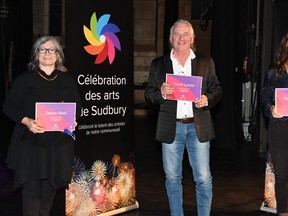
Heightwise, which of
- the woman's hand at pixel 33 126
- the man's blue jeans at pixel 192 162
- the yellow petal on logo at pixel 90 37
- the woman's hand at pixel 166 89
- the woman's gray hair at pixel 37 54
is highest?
the yellow petal on logo at pixel 90 37

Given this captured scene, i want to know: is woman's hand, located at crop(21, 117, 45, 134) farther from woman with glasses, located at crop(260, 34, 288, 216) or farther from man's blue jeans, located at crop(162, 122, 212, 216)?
woman with glasses, located at crop(260, 34, 288, 216)

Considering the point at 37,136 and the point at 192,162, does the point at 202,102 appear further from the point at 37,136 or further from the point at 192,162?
the point at 37,136

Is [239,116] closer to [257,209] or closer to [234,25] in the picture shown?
[234,25]

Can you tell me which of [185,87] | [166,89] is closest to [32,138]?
[166,89]

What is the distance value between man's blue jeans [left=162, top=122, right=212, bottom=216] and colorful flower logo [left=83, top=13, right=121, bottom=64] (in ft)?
3.29

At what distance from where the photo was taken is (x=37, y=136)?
358 cm

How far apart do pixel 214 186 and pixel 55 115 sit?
121 inches

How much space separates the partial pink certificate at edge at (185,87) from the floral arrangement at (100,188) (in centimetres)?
113

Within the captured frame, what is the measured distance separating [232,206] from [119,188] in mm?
1229

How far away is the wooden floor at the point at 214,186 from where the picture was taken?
506 cm

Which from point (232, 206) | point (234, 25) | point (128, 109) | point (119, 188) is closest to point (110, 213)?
point (119, 188)

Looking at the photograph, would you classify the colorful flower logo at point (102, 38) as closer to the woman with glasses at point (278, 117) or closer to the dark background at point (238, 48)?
the woman with glasses at point (278, 117)

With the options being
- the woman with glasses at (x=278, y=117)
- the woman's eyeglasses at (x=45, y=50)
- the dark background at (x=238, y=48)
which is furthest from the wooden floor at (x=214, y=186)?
the woman's eyeglasses at (x=45, y=50)

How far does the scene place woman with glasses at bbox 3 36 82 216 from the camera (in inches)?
140
